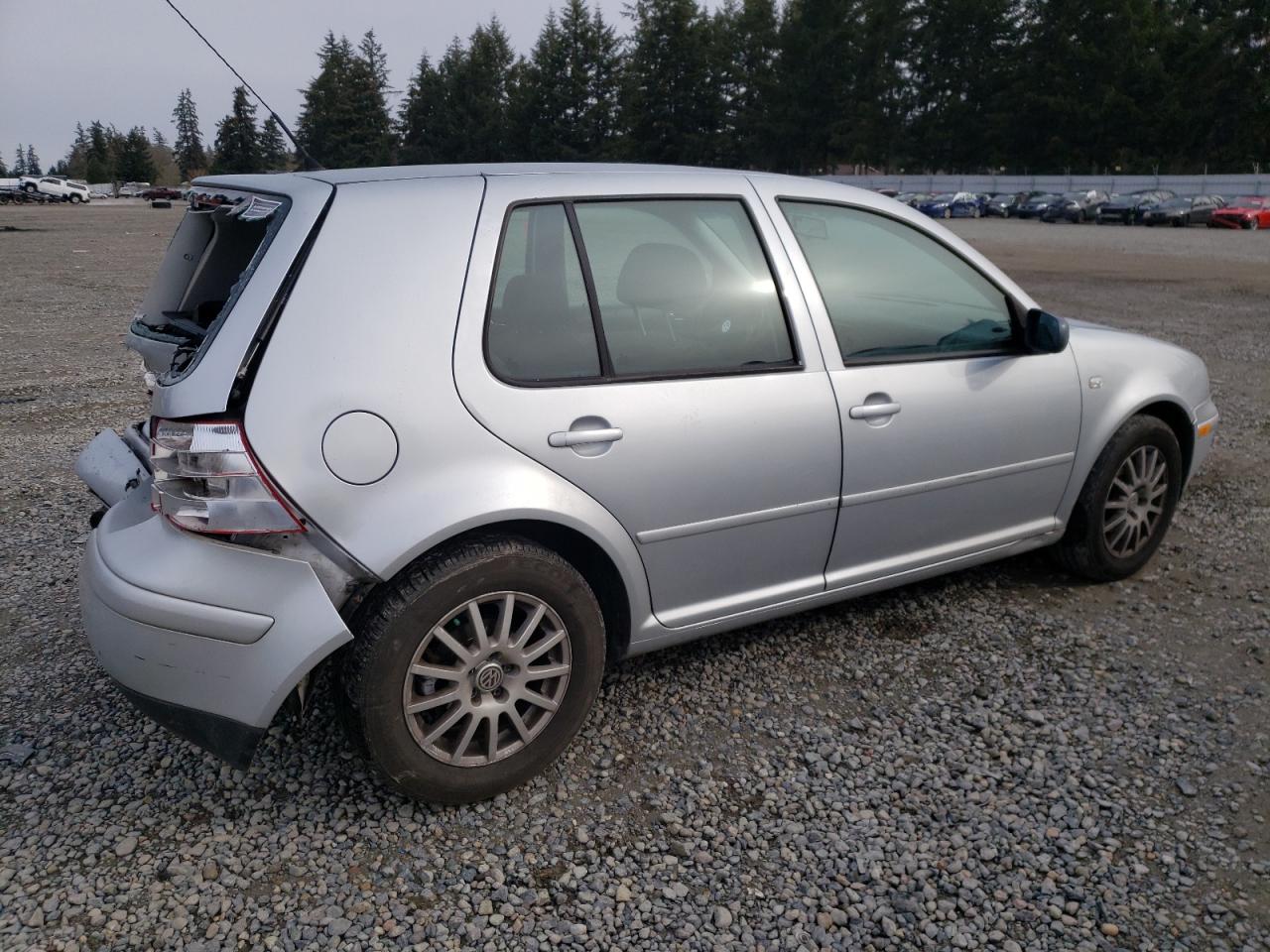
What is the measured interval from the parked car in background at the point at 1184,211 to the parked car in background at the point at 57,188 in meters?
58.7

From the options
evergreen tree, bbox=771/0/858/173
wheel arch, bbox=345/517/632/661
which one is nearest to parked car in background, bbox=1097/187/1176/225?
wheel arch, bbox=345/517/632/661

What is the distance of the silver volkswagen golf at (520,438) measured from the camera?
2.63 m

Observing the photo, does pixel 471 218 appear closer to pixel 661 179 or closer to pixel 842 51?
pixel 661 179

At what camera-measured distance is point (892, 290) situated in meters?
3.74

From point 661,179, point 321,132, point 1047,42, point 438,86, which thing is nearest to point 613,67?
point 438,86

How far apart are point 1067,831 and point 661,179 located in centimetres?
233

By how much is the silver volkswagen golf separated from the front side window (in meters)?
0.01

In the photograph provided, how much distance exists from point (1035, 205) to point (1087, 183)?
61.2 feet

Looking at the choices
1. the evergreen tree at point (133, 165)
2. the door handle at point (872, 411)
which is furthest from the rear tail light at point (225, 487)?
the evergreen tree at point (133, 165)

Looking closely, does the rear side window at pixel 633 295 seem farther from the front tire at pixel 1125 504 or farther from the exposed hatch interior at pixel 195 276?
the front tire at pixel 1125 504

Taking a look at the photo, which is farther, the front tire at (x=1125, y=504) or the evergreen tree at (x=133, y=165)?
the evergreen tree at (x=133, y=165)

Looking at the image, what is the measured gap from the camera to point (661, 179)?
11.4 ft

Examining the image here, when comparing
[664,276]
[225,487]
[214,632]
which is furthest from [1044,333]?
[214,632]

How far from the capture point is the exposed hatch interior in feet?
10.6
